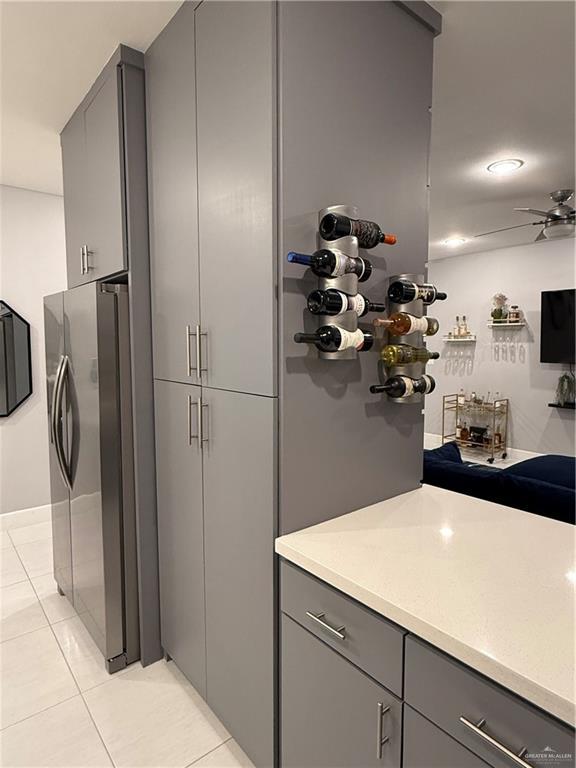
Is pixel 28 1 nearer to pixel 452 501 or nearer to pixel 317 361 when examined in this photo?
pixel 317 361

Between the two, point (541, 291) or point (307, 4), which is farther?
point (541, 291)

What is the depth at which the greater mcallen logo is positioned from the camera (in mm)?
752

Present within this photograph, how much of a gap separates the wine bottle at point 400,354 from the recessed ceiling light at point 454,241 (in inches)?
172

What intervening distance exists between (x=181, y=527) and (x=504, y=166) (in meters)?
3.08

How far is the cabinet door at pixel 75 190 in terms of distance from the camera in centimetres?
232

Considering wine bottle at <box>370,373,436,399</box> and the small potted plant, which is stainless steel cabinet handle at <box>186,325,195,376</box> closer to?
wine bottle at <box>370,373,436,399</box>

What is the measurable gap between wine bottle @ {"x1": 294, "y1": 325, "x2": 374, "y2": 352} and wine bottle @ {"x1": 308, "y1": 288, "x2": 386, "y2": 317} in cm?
5

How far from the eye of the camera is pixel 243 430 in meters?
1.47

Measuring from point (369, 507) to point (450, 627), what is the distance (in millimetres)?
692

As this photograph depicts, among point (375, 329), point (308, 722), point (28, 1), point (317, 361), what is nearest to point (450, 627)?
point (308, 722)

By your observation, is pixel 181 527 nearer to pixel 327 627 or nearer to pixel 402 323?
pixel 327 627

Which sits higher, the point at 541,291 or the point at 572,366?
the point at 541,291

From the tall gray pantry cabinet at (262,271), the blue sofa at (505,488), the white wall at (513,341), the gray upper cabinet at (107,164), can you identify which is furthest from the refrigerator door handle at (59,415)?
the white wall at (513,341)

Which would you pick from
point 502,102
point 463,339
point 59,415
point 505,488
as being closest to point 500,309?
point 463,339
